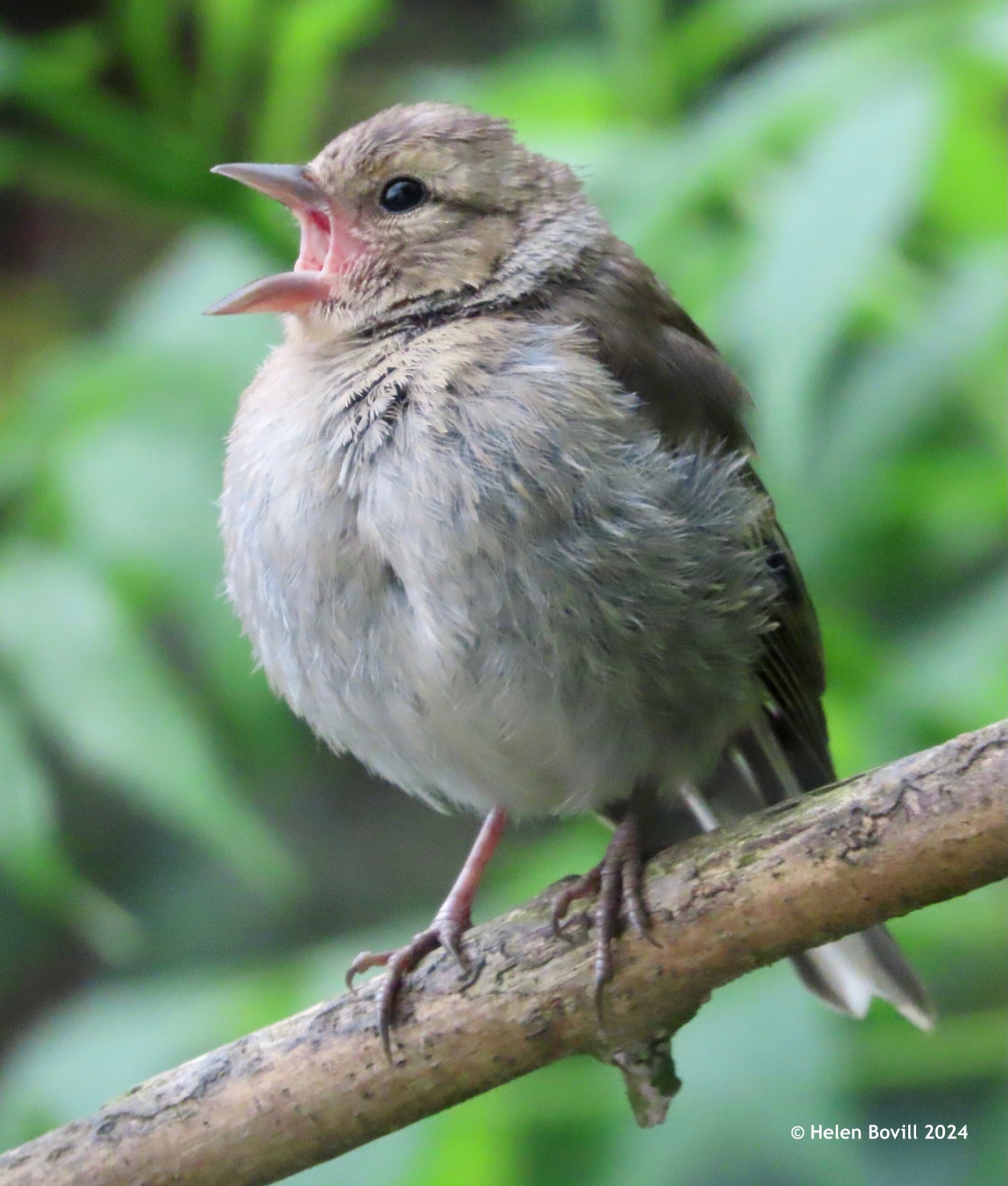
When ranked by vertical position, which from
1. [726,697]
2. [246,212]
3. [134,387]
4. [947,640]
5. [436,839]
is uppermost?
[246,212]

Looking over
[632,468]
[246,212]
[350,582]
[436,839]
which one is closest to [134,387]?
[246,212]

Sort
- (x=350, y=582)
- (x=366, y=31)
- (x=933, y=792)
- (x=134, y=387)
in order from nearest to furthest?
(x=933, y=792) → (x=350, y=582) → (x=134, y=387) → (x=366, y=31)

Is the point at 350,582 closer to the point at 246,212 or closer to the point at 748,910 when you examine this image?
the point at 748,910

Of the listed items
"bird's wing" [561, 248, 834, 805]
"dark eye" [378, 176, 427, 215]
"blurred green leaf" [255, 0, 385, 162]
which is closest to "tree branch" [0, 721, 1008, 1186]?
"bird's wing" [561, 248, 834, 805]

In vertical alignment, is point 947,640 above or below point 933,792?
below

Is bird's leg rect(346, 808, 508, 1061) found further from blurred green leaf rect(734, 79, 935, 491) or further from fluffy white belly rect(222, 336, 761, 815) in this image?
blurred green leaf rect(734, 79, 935, 491)

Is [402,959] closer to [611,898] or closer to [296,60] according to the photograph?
[611,898]

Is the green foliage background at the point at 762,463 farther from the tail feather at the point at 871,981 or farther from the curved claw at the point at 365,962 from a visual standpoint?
the curved claw at the point at 365,962
